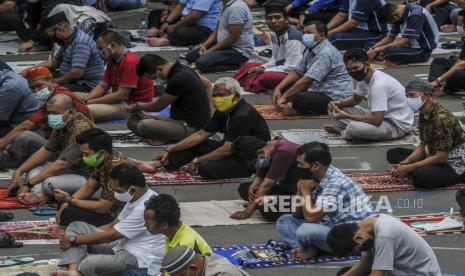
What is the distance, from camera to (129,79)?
44.5ft

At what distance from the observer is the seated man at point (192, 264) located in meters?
7.99

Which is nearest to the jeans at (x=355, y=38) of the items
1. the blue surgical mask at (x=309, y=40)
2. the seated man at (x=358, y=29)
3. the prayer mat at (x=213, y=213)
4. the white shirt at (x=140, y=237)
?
the seated man at (x=358, y=29)

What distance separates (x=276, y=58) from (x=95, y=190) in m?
4.79

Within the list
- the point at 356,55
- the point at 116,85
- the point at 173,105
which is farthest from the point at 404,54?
the point at 173,105

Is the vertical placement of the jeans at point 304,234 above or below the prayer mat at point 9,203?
above

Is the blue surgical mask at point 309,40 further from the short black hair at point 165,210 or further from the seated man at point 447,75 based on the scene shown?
the short black hair at point 165,210

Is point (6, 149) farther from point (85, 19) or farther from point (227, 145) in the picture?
point (85, 19)

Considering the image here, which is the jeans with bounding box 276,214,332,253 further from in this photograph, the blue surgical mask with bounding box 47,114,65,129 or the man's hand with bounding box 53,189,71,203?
the blue surgical mask with bounding box 47,114,65,129

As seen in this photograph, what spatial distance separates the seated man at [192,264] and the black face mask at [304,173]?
84.7 inches

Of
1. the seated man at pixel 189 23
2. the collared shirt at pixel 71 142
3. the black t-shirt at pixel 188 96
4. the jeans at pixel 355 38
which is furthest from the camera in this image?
the seated man at pixel 189 23

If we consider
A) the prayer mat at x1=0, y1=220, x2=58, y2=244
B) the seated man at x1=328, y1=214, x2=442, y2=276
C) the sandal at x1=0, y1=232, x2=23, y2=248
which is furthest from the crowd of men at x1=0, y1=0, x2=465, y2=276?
the sandal at x1=0, y1=232, x2=23, y2=248

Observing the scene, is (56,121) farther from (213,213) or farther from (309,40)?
(309,40)

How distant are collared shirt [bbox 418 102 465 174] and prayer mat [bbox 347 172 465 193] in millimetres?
292

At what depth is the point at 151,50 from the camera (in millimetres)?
17219
